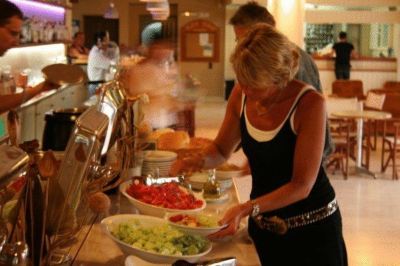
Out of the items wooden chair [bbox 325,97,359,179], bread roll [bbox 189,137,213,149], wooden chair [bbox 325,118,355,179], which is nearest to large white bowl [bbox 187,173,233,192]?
bread roll [bbox 189,137,213,149]

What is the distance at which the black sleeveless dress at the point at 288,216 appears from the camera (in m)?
2.09

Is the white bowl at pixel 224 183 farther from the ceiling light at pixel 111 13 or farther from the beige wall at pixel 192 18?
the beige wall at pixel 192 18

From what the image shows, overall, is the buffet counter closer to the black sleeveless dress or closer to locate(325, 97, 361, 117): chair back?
locate(325, 97, 361, 117): chair back

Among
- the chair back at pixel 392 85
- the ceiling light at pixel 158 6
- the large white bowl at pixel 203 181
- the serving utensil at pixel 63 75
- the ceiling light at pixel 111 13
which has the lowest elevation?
the chair back at pixel 392 85

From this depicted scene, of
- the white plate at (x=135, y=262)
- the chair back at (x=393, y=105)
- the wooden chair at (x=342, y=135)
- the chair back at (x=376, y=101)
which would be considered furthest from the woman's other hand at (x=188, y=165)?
the chair back at (x=393, y=105)

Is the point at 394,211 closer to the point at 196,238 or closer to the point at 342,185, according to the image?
the point at 342,185

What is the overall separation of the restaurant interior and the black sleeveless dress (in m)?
0.11

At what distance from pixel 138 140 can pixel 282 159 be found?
3.53 ft

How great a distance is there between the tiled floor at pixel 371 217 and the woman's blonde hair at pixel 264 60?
10.1 feet

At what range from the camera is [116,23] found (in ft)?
57.8

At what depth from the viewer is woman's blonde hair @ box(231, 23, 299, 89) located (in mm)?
1908

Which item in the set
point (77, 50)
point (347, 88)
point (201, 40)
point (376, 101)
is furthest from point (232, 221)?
point (201, 40)

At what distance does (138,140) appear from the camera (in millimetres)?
2986

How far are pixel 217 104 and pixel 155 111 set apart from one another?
12.2 meters
